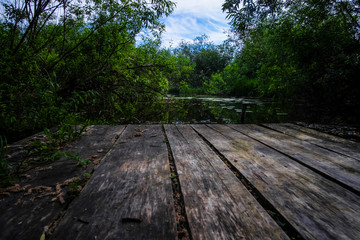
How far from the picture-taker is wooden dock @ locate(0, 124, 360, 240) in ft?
2.15

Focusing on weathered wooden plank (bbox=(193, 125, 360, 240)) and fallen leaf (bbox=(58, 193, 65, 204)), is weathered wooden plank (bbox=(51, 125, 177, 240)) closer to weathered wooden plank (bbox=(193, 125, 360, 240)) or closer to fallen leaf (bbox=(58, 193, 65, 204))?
fallen leaf (bbox=(58, 193, 65, 204))

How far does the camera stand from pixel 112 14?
11.5ft

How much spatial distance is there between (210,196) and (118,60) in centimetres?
400

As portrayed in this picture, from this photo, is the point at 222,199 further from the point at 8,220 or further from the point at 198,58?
the point at 198,58

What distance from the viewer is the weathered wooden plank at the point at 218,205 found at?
0.65 metres

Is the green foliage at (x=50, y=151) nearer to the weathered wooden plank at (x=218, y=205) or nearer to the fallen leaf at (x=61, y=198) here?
the fallen leaf at (x=61, y=198)

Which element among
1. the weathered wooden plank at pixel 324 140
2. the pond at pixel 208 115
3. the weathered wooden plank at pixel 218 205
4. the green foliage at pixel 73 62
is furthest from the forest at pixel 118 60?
the weathered wooden plank at pixel 324 140

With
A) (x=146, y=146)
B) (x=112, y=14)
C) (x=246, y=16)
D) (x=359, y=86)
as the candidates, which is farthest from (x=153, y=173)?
(x=359, y=86)

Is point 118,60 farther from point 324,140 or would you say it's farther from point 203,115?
point 324,140

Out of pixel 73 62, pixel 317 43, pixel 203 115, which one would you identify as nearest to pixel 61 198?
pixel 73 62

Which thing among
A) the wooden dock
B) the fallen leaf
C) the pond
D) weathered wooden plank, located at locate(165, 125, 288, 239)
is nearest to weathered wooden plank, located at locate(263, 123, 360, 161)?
the wooden dock

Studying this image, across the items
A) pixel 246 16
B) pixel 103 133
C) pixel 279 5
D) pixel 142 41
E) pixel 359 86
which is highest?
pixel 279 5

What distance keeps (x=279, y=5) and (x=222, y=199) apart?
723cm

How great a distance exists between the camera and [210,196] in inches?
34.1
